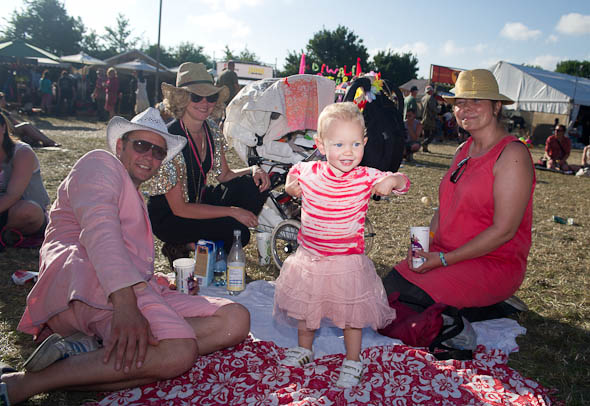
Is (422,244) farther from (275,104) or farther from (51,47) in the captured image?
(51,47)

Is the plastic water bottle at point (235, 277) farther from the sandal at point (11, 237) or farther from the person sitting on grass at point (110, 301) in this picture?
the sandal at point (11, 237)

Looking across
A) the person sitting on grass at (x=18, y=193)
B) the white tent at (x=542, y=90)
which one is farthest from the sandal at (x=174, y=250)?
the white tent at (x=542, y=90)

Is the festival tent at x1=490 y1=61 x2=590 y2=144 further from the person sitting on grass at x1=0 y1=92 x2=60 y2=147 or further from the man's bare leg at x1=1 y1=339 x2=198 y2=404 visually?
the man's bare leg at x1=1 y1=339 x2=198 y2=404

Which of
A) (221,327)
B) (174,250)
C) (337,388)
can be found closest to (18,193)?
(174,250)

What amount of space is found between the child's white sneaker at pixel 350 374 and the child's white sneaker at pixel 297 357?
0.87 ft

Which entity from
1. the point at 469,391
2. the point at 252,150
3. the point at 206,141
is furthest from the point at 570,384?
the point at 252,150

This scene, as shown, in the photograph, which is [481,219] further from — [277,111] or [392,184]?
[277,111]

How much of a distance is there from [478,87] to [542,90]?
2784 cm

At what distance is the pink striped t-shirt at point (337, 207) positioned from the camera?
258cm

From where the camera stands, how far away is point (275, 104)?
16.2 ft

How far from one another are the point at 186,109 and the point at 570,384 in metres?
3.65

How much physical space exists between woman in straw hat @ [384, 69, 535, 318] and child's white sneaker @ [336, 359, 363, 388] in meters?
0.86

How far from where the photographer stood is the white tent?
2480 centimetres

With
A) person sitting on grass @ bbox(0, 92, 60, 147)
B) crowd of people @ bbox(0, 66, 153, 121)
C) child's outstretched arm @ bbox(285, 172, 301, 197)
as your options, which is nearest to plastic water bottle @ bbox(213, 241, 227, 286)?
child's outstretched arm @ bbox(285, 172, 301, 197)
